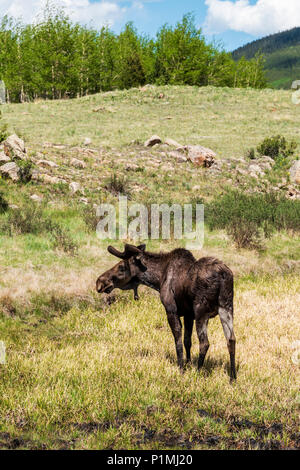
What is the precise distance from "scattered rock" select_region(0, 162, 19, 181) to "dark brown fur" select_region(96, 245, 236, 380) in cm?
1039

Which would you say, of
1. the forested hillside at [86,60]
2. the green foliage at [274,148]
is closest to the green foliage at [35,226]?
the green foliage at [274,148]

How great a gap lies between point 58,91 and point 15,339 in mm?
61377

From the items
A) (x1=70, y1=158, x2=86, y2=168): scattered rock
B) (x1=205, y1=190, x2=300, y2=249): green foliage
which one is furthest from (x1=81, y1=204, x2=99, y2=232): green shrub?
(x1=70, y1=158, x2=86, y2=168): scattered rock

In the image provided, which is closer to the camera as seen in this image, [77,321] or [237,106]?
[77,321]

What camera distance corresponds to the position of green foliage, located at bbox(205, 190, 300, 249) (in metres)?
12.7

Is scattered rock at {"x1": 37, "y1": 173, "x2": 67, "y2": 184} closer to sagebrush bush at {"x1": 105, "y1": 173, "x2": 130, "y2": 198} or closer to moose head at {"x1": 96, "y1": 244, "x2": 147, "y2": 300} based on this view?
sagebrush bush at {"x1": 105, "y1": 173, "x2": 130, "y2": 198}

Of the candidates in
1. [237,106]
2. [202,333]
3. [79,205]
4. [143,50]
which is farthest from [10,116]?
[143,50]

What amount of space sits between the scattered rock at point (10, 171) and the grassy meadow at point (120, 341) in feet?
0.84

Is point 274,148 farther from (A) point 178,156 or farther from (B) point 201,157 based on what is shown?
(A) point 178,156

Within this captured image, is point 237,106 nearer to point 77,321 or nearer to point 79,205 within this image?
point 79,205

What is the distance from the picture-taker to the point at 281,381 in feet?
17.5

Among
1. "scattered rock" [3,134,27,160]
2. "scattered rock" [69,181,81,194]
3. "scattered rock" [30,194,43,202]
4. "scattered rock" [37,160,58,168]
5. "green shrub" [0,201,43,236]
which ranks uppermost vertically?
"scattered rock" [3,134,27,160]

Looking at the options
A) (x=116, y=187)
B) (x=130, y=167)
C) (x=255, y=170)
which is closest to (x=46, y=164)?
(x=116, y=187)

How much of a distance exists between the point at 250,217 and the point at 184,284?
31.5 feet
